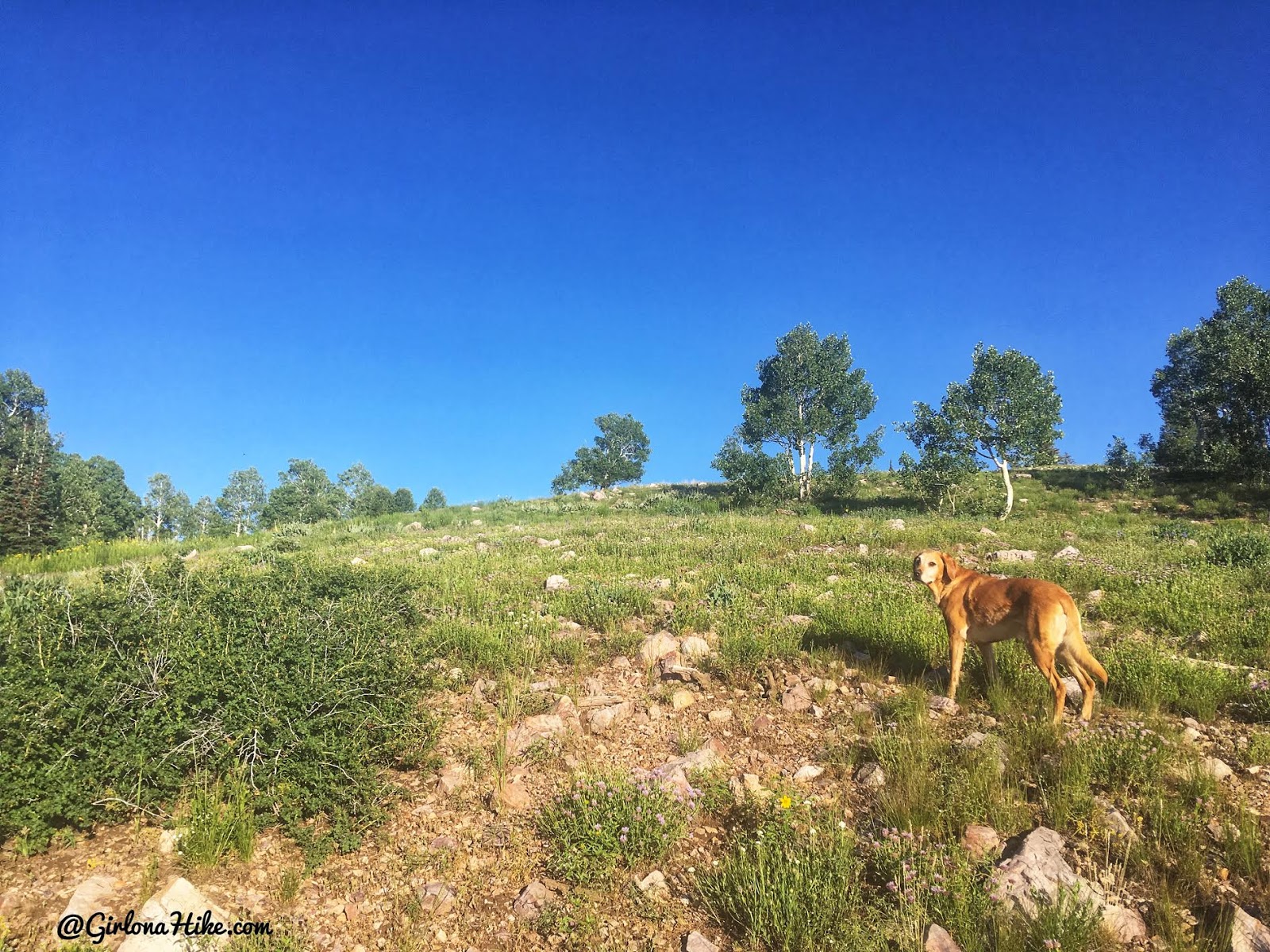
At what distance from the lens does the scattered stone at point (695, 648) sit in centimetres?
705

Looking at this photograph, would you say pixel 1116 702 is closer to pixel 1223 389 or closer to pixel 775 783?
pixel 775 783

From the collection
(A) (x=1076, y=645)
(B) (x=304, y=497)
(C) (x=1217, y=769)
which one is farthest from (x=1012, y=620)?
(B) (x=304, y=497)

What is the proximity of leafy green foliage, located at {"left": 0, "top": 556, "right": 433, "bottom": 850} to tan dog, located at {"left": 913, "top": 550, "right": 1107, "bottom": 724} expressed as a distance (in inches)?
201

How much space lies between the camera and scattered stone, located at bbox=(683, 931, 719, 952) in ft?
10.5

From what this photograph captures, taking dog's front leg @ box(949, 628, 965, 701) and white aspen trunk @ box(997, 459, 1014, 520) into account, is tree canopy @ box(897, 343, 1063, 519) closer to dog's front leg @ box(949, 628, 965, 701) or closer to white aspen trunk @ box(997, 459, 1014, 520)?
white aspen trunk @ box(997, 459, 1014, 520)

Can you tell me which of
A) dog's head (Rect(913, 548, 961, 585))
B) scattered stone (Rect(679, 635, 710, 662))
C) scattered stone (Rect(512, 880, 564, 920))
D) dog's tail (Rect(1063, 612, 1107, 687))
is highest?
dog's head (Rect(913, 548, 961, 585))

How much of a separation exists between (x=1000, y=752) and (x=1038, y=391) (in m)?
31.7

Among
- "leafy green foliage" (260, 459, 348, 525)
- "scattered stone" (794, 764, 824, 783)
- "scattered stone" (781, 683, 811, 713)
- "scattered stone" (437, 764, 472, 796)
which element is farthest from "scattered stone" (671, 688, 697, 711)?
"leafy green foliage" (260, 459, 348, 525)

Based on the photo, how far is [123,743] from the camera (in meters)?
4.16

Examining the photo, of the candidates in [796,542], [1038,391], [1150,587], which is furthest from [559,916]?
[1038,391]

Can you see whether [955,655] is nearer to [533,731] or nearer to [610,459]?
[533,731]

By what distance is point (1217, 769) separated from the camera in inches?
172

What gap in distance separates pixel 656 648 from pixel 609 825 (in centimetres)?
321

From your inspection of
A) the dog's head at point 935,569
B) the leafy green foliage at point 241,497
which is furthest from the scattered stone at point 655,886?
the leafy green foliage at point 241,497
